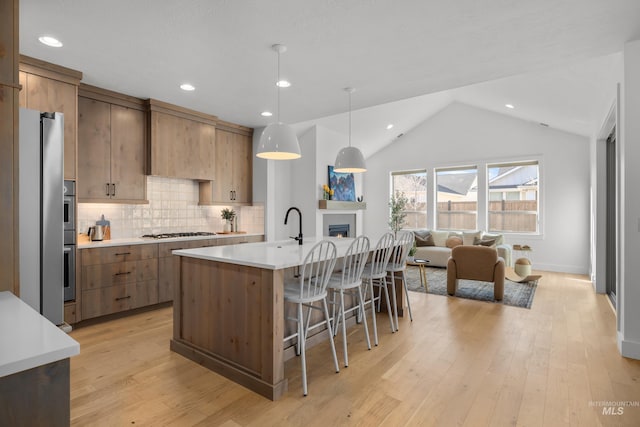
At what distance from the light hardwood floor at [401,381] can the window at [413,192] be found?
195 inches

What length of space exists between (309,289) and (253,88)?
2.54m

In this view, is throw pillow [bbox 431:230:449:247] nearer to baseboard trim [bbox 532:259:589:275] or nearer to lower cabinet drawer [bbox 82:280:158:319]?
baseboard trim [bbox 532:259:589:275]

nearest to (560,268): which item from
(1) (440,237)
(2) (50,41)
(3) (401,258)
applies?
(1) (440,237)

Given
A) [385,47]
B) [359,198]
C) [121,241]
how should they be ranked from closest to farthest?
[385,47] < [121,241] < [359,198]

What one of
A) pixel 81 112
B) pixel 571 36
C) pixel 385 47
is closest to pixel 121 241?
pixel 81 112

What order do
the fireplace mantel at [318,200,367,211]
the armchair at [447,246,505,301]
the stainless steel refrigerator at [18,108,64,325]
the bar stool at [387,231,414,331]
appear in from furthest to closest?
the fireplace mantel at [318,200,367,211] < the armchair at [447,246,505,301] < the bar stool at [387,231,414,331] < the stainless steel refrigerator at [18,108,64,325]

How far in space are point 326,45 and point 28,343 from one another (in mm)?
2752

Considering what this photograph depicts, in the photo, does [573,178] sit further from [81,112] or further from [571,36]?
[81,112]

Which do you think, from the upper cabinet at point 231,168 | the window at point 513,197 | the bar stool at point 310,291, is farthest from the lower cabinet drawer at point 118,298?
the window at point 513,197

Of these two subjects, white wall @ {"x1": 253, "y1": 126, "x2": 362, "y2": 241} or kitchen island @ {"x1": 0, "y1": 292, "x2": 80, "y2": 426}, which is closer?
kitchen island @ {"x1": 0, "y1": 292, "x2": 80, "y2": 426}

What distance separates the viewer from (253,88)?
12.9ft

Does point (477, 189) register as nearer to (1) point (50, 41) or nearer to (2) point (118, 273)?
(2) point (118, 273)

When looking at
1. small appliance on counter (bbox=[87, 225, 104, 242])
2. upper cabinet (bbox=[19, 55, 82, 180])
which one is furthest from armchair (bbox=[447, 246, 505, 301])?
upper cabinet (bbox=[19, 55, 82, 180])

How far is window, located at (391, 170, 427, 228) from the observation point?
27.7 feet
